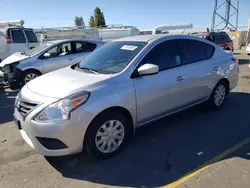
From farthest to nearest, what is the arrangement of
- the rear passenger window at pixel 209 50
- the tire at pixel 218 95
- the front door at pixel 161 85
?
the tire at pixel 218 95
the rear passenger window at pixel 209 50
the front door at pixel 161 85

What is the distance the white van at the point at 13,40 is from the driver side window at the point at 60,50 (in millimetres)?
3937

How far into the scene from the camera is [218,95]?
→ 4.88 m

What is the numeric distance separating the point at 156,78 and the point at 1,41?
30.9ft

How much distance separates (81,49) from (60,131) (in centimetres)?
599

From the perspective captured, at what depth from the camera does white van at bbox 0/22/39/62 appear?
409 inches

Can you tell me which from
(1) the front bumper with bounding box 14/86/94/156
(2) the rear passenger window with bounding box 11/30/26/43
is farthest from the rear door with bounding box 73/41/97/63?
(1) the front bumper with bounding box 14/86/94/156

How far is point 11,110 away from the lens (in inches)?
216

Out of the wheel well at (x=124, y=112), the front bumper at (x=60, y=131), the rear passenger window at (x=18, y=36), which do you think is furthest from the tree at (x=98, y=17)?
the front bumper at (x=60, y=131)

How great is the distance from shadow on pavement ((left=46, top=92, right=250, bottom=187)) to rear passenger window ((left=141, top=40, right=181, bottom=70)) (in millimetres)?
1166

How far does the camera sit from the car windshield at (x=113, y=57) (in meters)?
3.46

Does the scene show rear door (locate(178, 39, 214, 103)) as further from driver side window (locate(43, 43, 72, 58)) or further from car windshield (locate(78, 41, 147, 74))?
driver side window (locate(43, 43, 72, 58))

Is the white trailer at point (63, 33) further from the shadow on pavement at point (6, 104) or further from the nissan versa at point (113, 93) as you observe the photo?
the nissan versa at point (113, 93)

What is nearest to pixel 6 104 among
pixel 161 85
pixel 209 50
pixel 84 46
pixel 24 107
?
pixel 84 46

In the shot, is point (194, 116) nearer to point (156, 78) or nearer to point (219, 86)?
point (219, 86)
